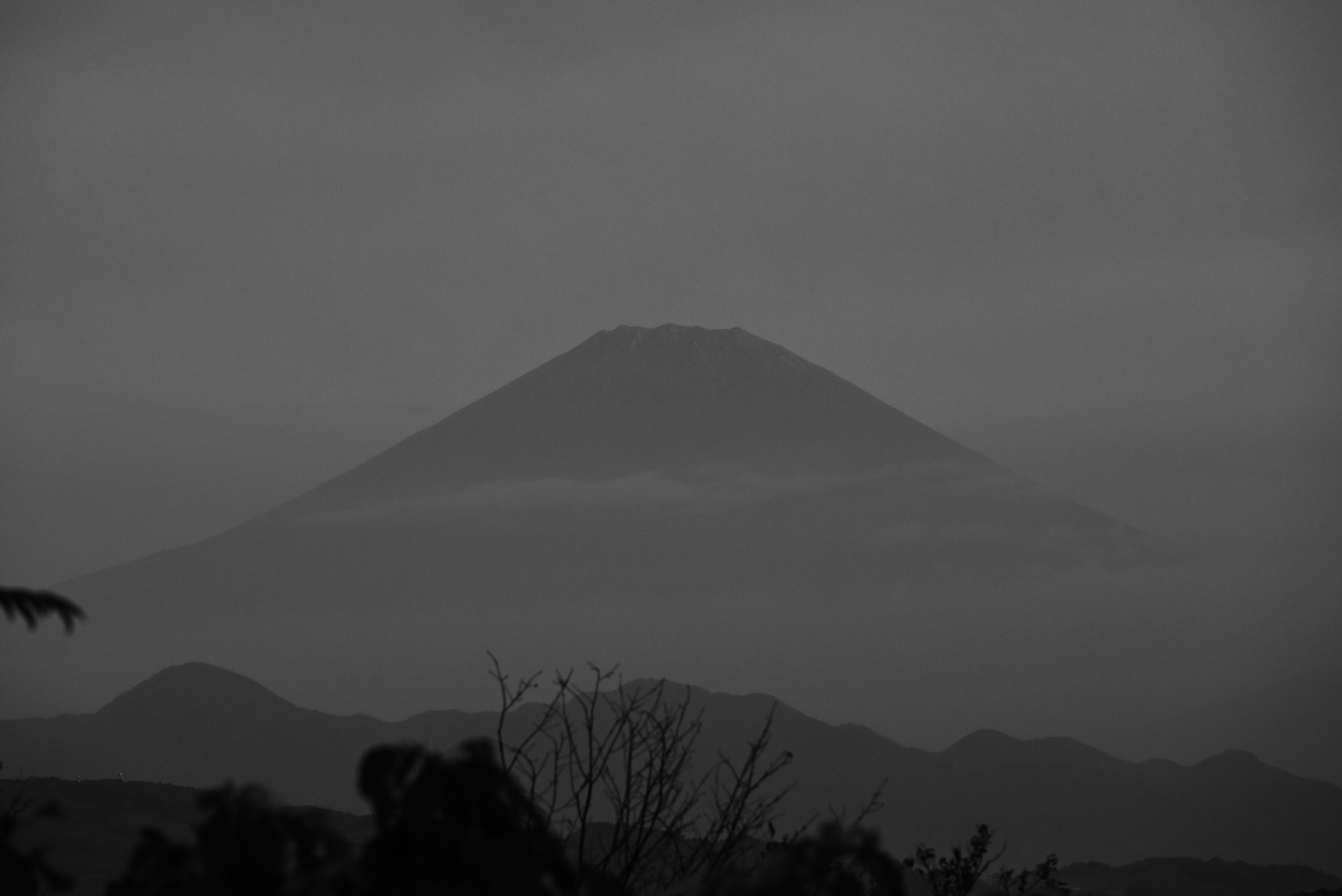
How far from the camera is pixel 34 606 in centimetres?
330

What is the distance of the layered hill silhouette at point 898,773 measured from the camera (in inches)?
4727

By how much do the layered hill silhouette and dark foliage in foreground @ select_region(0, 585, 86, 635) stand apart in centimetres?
11281

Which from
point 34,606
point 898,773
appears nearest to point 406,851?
point 34,606

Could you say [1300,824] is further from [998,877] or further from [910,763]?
[998,877]

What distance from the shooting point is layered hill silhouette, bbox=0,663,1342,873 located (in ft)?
394

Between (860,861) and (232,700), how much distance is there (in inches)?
5700

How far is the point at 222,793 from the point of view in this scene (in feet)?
10.0

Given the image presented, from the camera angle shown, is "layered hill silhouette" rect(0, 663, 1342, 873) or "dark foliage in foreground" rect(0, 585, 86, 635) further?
"layered hill silhouette" rect(0, 663, 1342, 873)

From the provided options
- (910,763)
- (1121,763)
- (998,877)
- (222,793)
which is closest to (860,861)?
(222,793)

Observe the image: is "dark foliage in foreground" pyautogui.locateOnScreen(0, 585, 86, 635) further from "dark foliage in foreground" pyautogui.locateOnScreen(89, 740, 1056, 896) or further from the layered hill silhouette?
the layered hill silhouette

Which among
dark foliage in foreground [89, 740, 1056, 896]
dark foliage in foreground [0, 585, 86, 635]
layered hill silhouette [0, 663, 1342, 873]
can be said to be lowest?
dark foliage in foreground [89, 740, 1056, 896]

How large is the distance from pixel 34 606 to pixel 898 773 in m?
126

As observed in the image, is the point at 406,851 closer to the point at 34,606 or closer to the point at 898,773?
the point at 34,606

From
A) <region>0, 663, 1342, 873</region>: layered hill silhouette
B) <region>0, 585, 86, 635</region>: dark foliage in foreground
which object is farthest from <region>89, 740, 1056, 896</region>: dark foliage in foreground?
<region>0, 663, 1342, 873</region>: layered hill silhouette
